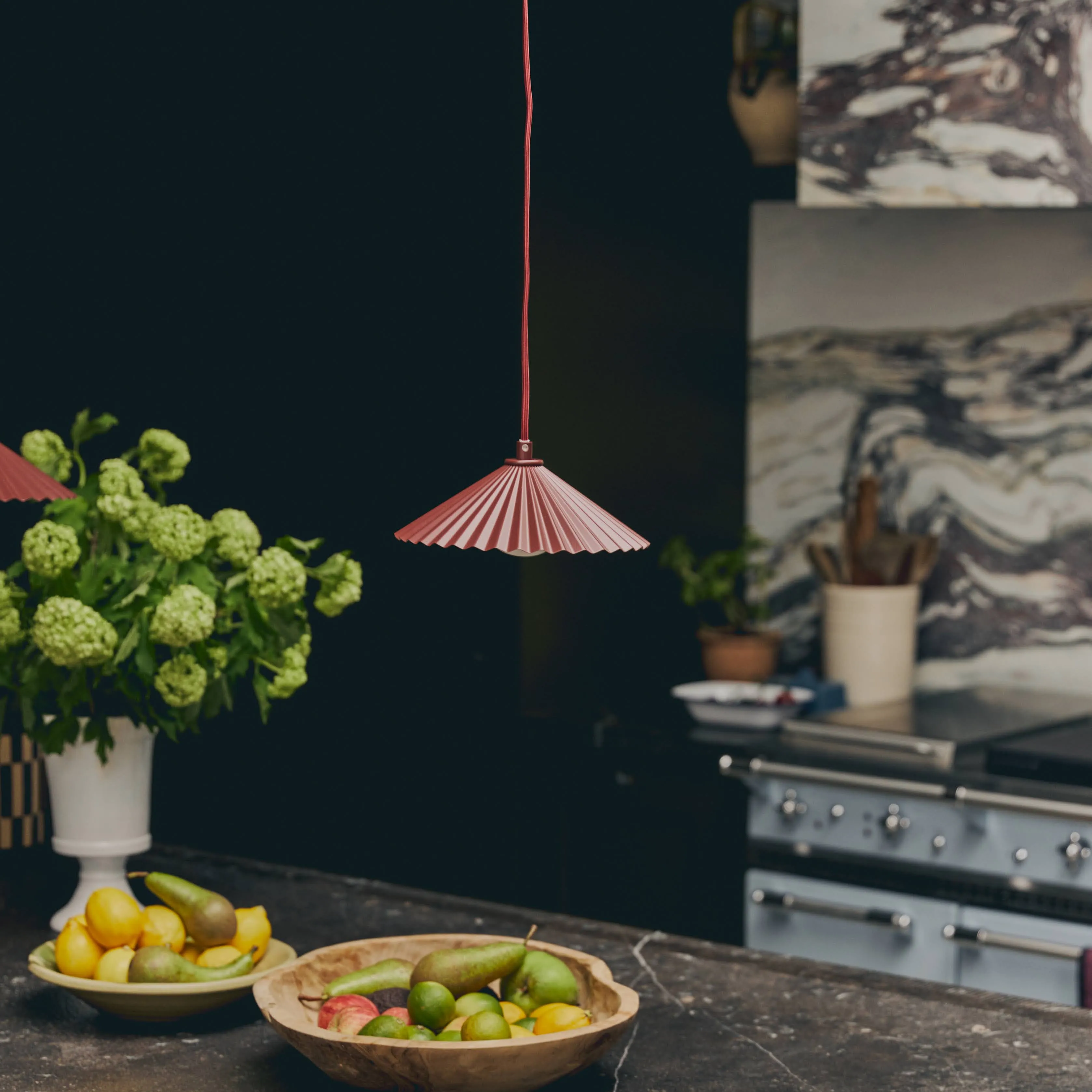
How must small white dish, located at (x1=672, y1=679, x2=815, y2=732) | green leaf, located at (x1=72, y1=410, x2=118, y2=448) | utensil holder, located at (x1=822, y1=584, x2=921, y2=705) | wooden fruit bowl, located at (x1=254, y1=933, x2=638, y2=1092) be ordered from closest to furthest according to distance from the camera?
wooden fruit bowl, located at (x1=254, y1=933, x2=638, y2=1092)
green leaf, located at (x1=72, y1=410, x2=118, y2=448)
small white dish, located at (x1=672, y1=679, x2=815, y2=732)
utensil holder, located at (x1=822, y1=584, x2=921, y2=705)

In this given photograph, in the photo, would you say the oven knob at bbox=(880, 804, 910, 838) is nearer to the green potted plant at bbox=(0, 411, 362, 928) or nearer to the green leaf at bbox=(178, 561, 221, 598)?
the green potted plant at bbox=(0, 411, 362, 928)

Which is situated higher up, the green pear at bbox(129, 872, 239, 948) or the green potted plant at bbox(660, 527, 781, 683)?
the green potted plant at bbox(660, 527, 781, 683)

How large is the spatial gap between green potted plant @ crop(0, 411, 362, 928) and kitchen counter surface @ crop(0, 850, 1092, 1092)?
19 cm

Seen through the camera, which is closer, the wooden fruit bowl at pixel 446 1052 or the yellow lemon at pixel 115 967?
the wooden fruit bowl at pixel 446 1052

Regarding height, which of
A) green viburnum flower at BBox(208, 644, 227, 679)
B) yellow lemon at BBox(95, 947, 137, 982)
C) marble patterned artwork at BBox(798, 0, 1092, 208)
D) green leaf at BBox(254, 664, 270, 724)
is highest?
marble patterned artwork at BBox(798, 0, 1092, 208)

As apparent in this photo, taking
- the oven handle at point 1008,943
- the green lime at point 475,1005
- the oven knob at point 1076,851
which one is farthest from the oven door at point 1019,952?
the green lime at point 475,1005

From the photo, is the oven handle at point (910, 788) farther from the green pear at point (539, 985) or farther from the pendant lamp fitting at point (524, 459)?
the pendant lamp fitting at point (524, 459)

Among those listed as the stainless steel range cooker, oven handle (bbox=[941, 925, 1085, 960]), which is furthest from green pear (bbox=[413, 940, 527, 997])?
oven handle (bbox=[941, 925, 1085, 960])

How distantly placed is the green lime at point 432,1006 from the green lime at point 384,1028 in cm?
2

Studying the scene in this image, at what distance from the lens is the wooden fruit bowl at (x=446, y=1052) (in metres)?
1.57

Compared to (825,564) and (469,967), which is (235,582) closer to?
(469,967)

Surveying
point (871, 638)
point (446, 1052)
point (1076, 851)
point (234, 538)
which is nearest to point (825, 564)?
point (871, 638)

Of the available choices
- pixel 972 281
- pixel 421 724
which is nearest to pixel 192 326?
pixel 421 724

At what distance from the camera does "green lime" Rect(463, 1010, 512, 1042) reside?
159cm
